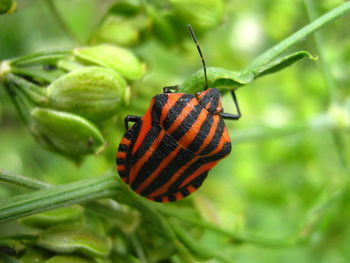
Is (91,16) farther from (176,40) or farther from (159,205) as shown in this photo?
(159,205)

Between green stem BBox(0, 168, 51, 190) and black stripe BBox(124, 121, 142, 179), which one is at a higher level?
black stripe BBox(124, 121, 142, 179)

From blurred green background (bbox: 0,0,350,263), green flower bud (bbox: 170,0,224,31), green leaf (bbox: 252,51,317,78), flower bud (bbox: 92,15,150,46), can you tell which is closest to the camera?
green leaf (bbox: 252,51,317,78)

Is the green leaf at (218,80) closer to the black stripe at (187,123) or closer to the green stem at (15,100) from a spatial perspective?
the black stripe at (187,123)

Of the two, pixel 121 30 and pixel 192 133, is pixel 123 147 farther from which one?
pixel 121 30

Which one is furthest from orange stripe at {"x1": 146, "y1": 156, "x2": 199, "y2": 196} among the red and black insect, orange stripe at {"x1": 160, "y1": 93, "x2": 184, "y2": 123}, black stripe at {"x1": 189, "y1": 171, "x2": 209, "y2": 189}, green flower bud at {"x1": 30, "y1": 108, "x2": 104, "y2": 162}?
green flower bud at {"x1": 30, "y1": 108, "x2": 104, "y2": 162}

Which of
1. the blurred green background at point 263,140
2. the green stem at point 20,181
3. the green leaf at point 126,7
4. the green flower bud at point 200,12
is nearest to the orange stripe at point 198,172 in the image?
the green stem at point 20,181

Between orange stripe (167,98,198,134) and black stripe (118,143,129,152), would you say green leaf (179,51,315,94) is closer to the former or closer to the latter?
orange stripe (167,98,198,134)

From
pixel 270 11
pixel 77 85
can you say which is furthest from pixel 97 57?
pixel 270 11
